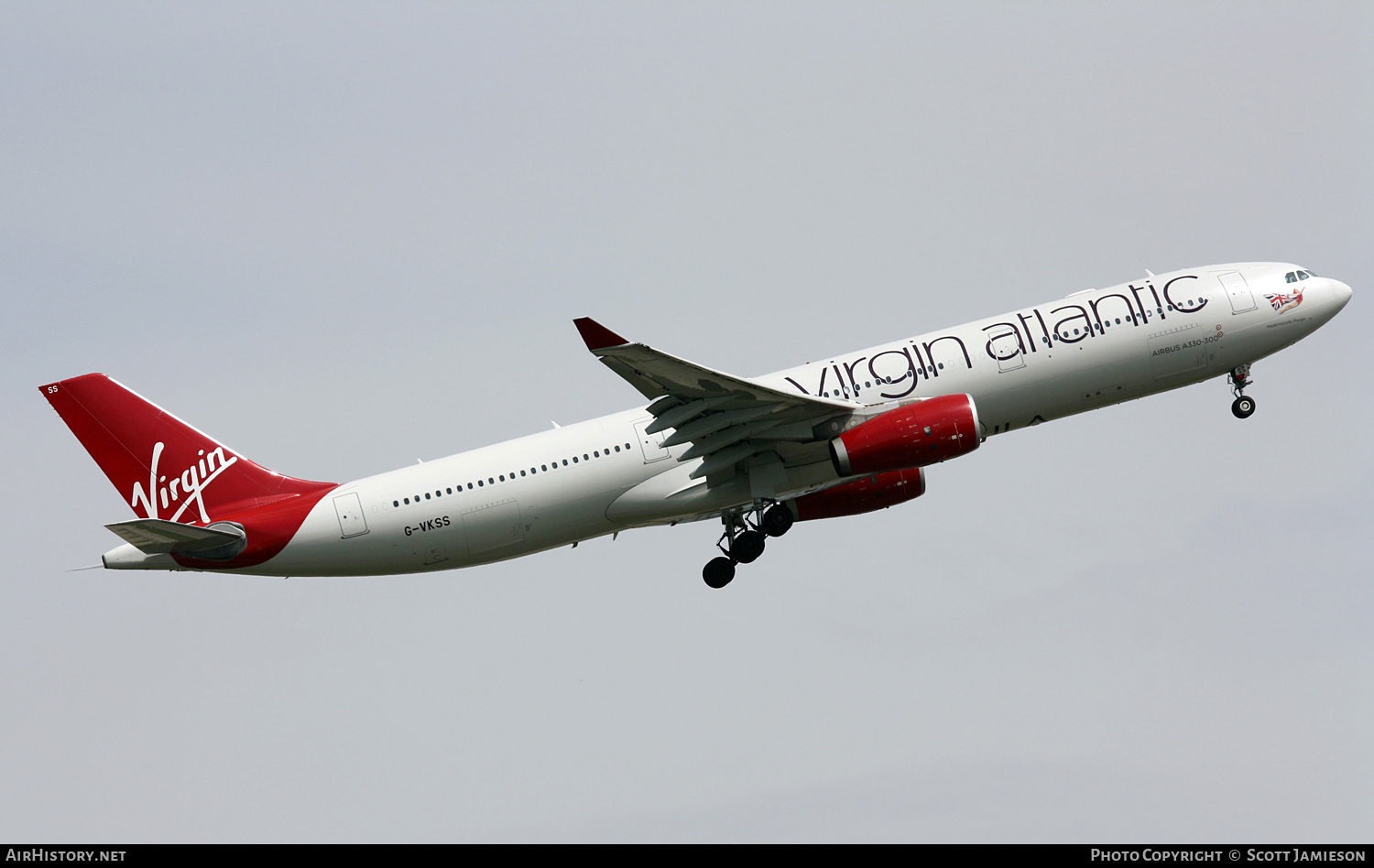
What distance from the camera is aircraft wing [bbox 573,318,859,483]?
4028 cm

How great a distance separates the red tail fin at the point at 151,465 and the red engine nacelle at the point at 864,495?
15117 millimetres

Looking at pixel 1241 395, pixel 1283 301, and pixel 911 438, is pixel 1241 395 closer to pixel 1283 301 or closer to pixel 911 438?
pixel 1283 301

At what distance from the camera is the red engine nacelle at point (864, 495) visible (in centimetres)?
4672

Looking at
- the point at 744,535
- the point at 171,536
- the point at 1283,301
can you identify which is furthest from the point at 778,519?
the point at 171,536

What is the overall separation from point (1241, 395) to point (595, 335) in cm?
2132

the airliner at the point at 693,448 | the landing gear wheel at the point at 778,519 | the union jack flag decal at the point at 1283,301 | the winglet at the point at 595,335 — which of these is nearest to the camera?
the winglet at the point at 595,335

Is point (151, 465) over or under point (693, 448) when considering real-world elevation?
over

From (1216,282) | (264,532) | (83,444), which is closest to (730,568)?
(264,532)

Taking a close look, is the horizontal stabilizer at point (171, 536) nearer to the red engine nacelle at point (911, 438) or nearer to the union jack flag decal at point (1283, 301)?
the red engine nacelle at point (911, 438)

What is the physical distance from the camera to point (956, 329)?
4416cm

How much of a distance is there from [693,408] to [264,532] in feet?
43.0

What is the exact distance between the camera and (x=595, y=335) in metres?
37.7

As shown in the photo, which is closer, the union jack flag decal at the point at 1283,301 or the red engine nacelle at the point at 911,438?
the red engine nacelle at the point at 911,438

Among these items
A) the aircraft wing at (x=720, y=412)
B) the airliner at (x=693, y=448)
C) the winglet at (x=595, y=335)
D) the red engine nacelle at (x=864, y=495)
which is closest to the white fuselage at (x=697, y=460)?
the airliner at (x=693, y=448)
